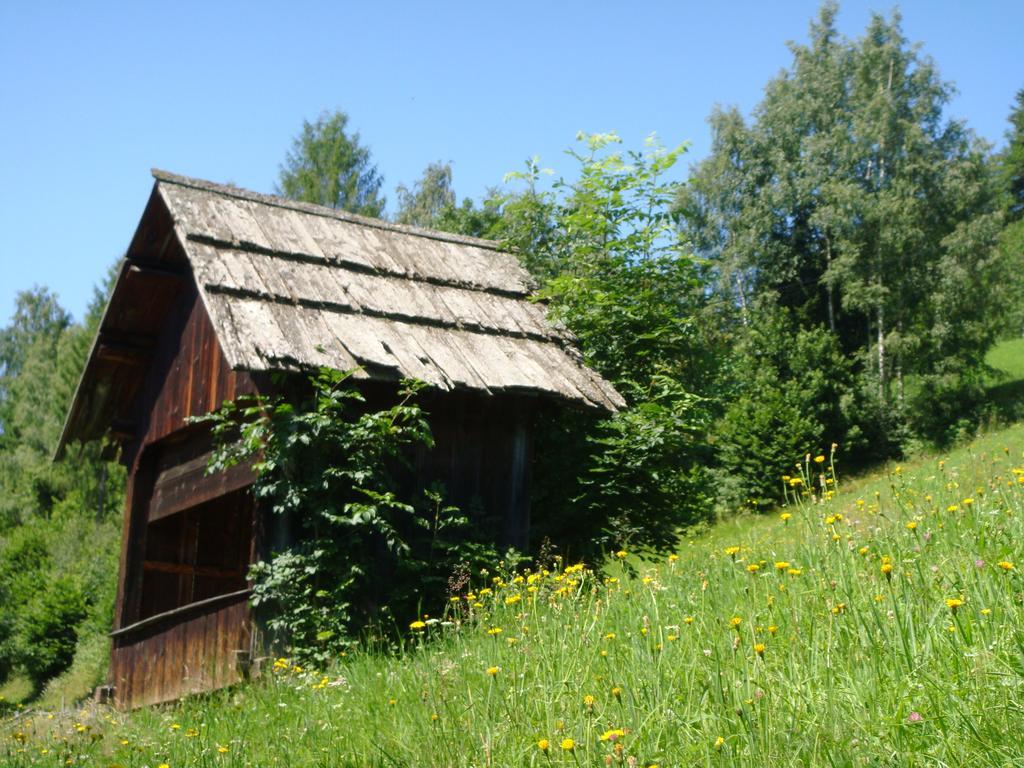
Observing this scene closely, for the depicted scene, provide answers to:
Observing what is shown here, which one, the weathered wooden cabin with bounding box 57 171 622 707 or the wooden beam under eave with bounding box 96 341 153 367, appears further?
the wooden beam under eave with bounding box 96 341 153 367

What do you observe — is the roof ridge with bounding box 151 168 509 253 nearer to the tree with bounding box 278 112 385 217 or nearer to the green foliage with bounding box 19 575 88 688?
the green foliage with bounding box 19 575 88 688

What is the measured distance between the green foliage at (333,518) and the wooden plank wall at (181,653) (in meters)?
0.46

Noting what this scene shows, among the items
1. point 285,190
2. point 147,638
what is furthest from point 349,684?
point 285,190

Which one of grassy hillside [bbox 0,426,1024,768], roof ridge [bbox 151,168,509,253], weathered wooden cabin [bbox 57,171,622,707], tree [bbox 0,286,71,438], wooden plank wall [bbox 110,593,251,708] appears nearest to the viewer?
grassy hillside [bbox 0,426,1024,768]

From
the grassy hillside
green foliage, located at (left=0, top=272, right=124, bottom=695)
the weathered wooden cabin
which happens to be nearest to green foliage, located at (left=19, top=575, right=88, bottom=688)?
green foliage, located at (left=0, top=272, right=124, bottom=695)

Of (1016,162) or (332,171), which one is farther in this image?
(1016,162)

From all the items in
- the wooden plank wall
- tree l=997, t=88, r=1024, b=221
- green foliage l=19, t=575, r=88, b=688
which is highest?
tree l=997, t=88, r=1024, b=221

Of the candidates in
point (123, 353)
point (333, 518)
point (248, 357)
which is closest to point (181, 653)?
point (333, 518)

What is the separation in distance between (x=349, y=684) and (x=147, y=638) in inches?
195

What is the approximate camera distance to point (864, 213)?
99.2 feet

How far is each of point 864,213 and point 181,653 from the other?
26167 millimetres

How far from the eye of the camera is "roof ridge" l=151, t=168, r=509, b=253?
998 cm

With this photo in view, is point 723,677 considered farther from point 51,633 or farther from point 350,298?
point 51,633

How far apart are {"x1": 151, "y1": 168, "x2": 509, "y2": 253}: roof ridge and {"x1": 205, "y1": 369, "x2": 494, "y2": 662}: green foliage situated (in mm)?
2806
